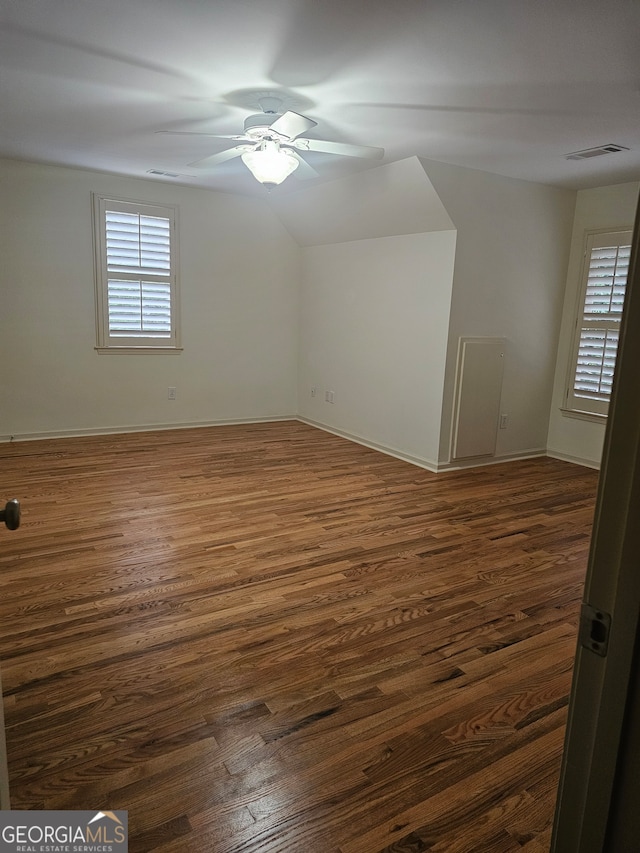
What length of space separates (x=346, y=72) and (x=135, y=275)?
3.55m

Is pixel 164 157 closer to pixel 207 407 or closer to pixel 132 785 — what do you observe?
pixel 207 407

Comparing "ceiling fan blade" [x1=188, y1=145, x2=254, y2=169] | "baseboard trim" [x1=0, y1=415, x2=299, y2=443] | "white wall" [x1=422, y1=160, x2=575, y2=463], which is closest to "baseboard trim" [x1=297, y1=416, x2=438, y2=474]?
"white wall" [x1=422, y1=160, x2=575, y2=463]

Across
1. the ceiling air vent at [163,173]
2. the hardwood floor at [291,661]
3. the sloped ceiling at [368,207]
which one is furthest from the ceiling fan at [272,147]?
the hardwood floor at [291,661]

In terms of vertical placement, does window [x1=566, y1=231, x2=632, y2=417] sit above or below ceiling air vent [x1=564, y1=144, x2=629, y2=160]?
below

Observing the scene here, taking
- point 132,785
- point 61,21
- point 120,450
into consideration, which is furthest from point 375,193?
point 132,785

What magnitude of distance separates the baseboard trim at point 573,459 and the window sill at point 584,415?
Answer: 39 cm

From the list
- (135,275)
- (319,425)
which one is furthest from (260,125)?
(319,425)

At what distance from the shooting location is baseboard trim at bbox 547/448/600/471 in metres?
5.22

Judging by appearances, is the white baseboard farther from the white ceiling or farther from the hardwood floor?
the white ceiling

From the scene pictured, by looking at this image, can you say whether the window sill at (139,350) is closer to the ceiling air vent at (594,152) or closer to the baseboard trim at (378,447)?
the baseboard trim at (378,447)

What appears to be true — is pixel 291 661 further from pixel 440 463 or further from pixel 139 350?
pixel 139 350

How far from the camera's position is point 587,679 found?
0.76 metres

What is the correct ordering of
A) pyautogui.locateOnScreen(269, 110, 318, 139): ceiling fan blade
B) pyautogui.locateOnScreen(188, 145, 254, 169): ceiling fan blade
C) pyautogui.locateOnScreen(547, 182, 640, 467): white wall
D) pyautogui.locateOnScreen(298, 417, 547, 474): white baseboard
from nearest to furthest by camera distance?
pyautogui.locateOnScreen(269, 110, 318, 139): ceiling fan blade < pyautogui.locateOnScreen(188, 145, 254, 169): ceiling fan blade < pyautogui.locateOnScreen(547, 182, 640, 467): white wall < pyautogui.locateOnScreen(298, 417, 547, 474): white baseboard

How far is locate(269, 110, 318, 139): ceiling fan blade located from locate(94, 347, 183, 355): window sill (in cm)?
332
